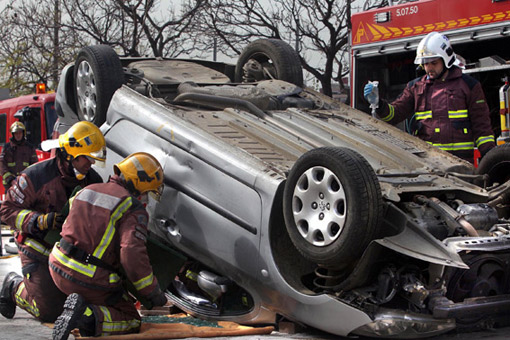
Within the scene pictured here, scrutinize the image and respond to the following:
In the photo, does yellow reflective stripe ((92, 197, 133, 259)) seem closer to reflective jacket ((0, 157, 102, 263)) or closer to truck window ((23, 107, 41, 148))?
reflective jacket ((0, 157, 102, 263))

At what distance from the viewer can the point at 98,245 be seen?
4930 millimetres

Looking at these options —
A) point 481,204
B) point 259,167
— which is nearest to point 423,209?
point 481,204

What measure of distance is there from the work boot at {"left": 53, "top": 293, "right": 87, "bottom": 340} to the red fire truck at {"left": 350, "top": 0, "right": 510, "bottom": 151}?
516 centimetres

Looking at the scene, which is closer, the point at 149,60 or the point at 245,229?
the point at 245,229

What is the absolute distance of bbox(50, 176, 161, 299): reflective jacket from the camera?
16.1ft

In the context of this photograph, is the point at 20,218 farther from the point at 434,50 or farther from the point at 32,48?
the point at 32,48

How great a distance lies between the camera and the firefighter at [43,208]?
5.47 meters

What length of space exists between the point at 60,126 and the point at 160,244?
2288 mm

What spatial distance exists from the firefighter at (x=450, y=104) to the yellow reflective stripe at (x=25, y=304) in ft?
10.0

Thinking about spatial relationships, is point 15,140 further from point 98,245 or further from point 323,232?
point 323,232

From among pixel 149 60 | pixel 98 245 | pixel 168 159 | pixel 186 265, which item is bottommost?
pixel 186 265

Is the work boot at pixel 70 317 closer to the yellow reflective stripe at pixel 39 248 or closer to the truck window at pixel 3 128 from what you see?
the yellow reflective stripe at pixel 39 248

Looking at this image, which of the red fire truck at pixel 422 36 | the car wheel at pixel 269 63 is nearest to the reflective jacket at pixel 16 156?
the red fire truck at pixel 422 36

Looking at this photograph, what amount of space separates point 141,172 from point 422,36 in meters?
5.37
